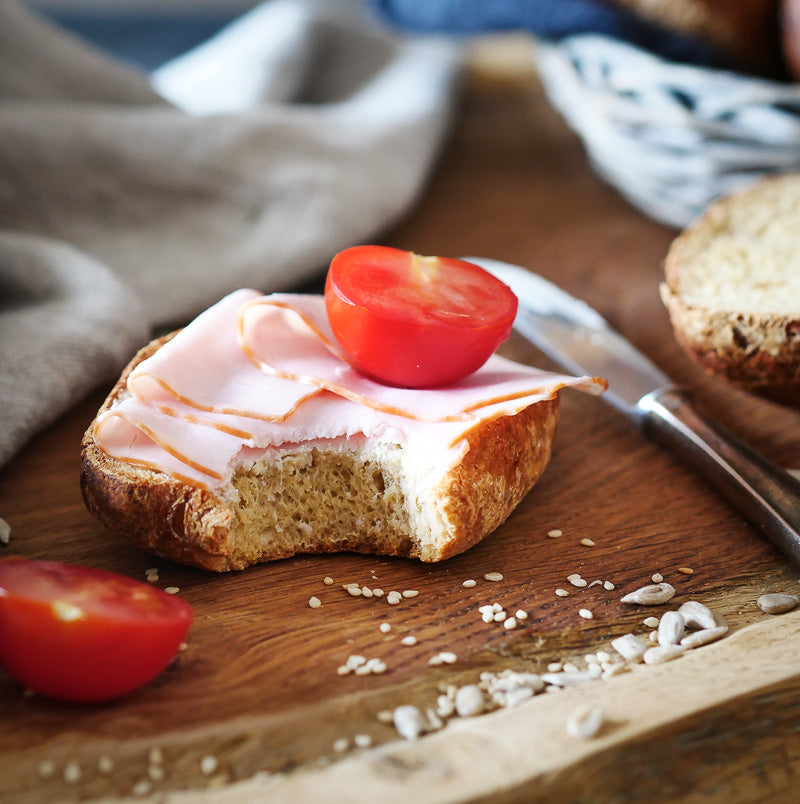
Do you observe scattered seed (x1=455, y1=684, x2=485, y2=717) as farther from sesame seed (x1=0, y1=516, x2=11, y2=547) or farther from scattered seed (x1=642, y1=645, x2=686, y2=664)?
sesame seed (x1=0, y1=516, x2=11, y2=547)

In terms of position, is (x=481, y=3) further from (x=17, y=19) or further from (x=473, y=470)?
(x=473, y=470)

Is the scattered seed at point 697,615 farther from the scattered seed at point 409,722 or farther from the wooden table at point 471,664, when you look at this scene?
the scattered seed at point 409,722

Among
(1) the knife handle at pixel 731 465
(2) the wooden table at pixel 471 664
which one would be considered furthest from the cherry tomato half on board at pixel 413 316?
(1) the knife handle at pixel 731 465

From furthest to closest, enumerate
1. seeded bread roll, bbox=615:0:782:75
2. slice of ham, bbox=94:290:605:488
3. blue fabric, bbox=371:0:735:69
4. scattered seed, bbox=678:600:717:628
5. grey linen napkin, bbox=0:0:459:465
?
blue fabric, bbox=371:0:735:69
seeded bread roll, bbox=615:0:782:75
grey linen napkin, bbox=0:0:459:465
slice of ham, bbox=94:290:605:488
scattered seed, bbox=678:600:717:628

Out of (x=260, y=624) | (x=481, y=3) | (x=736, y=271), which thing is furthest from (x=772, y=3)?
(x=260, y=624)

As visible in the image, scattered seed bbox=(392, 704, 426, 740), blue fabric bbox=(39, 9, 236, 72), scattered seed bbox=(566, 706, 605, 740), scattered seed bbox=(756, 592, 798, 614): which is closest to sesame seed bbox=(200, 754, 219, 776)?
scattered seed bbox=(392, 704, 426, 740)

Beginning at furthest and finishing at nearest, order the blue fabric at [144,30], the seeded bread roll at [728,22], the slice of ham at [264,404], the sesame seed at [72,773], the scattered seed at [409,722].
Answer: the blue fabric at [144,30] → the seeded bread roll at [728,22] → the slice of ham at [264,404] → the scattered seed at [409,722] → the sesame seed at [72,773]
